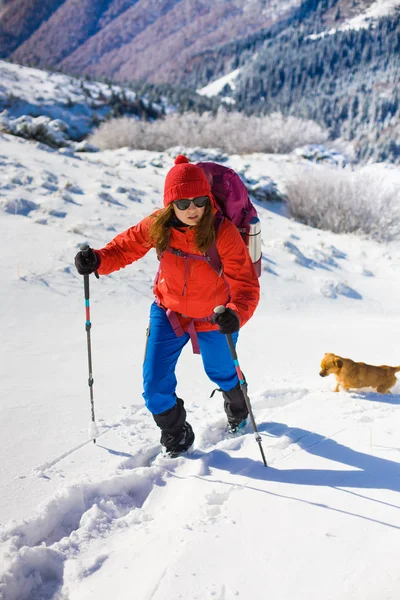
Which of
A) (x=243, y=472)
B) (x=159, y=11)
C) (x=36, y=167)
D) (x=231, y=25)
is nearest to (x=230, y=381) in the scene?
(x=243, y=472)

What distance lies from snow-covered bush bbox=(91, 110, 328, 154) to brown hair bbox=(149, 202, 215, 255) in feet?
105

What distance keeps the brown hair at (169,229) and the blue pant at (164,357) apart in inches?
17.6

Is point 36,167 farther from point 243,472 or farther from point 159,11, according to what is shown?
point 159,11

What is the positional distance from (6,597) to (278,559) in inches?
40.8

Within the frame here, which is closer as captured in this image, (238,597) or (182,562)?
(238,597)

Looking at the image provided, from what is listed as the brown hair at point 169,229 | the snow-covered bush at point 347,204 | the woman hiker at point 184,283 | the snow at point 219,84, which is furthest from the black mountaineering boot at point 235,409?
the snow at point 219,84

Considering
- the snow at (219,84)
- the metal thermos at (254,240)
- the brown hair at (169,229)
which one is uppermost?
the snow at (219,84)

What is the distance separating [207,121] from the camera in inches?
1668

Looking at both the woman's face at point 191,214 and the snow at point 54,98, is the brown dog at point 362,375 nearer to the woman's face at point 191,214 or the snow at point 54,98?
the woman's face at point 191,214

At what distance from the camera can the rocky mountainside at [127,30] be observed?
390ft

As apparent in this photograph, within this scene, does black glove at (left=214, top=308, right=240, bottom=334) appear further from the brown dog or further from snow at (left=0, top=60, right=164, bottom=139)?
snow at (left=0, top=60, right=164, bottom=139)

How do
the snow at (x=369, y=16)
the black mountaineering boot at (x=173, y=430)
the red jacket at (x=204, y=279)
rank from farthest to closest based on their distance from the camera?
the snow at (x=369, y=16) → the black mountaineering boot at (x=173, y=430) → the red jacket at (x=204, y=279)

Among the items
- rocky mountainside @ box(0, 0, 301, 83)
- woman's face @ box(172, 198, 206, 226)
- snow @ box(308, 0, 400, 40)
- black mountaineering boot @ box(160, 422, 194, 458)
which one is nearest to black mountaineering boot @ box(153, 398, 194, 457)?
black mountaineering boot @ box(160, 422, 194, 458)

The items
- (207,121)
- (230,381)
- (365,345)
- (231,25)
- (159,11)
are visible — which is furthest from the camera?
(159,11)
